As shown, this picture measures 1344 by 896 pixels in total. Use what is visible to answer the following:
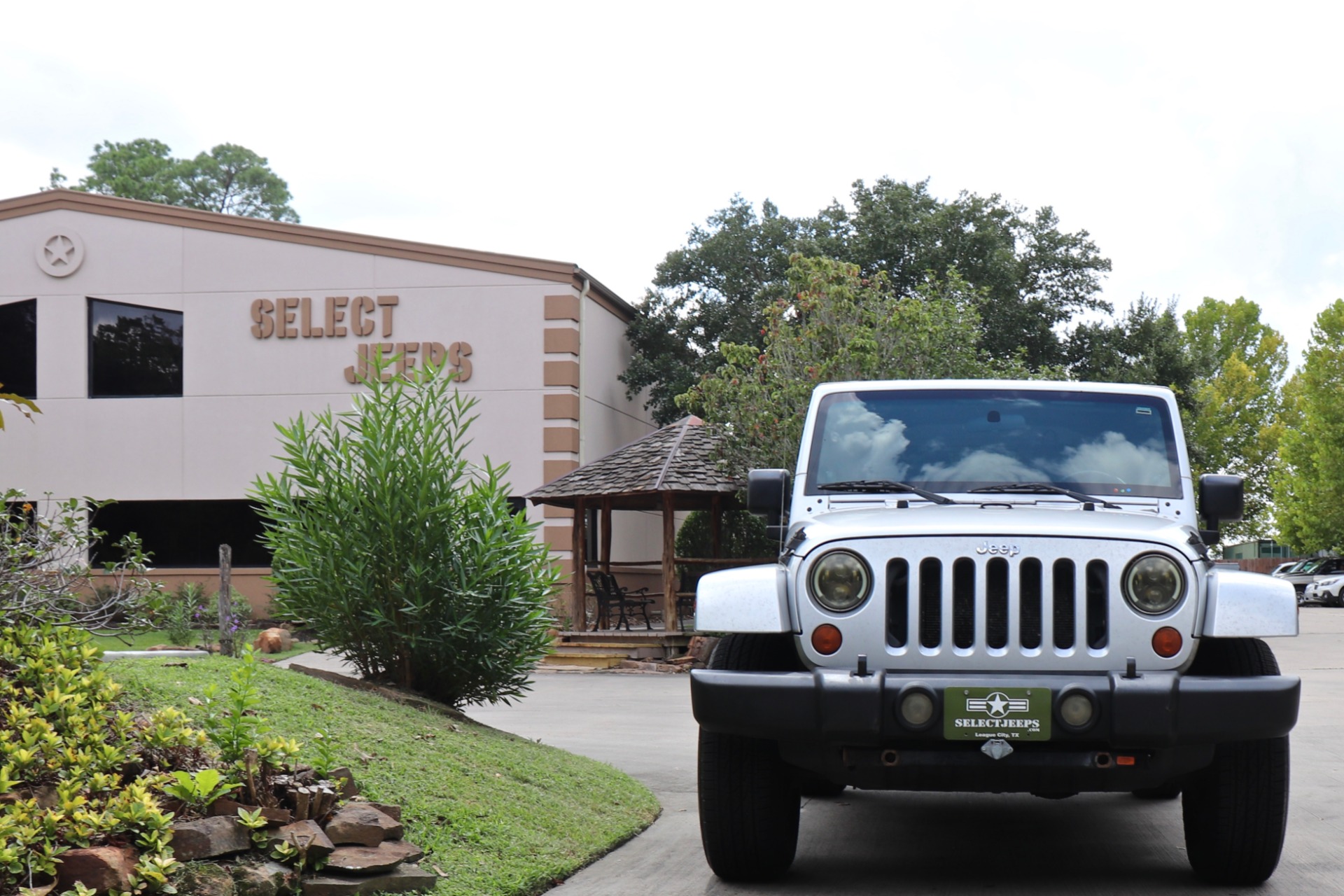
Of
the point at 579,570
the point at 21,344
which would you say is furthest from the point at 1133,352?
the point at 21,344

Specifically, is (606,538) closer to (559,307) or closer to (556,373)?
(556,373)

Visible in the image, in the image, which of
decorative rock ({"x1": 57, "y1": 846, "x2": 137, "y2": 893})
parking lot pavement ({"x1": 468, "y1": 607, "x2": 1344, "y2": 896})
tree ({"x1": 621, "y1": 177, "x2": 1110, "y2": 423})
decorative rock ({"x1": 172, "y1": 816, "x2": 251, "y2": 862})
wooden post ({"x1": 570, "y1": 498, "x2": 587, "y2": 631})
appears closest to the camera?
decorative rock ({"x1": 57, "y1": 846, "x2": 137, "y2": 893})

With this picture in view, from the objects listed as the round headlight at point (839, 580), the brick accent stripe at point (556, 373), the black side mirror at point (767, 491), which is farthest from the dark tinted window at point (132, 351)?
the round headlight at point (839, 580)

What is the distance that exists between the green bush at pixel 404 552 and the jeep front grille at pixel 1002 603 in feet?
12.4

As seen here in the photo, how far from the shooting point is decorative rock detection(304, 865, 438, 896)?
508 centimetres

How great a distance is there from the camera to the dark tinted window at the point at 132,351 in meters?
26.6

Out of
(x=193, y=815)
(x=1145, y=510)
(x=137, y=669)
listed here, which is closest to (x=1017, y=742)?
(x=1145, y=510)

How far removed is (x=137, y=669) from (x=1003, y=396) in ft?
14.8

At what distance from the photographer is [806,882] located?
5.86m

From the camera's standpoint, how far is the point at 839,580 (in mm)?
5434

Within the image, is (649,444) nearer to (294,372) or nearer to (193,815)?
(294,372)

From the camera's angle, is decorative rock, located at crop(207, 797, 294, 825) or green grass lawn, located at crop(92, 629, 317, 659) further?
green grass lawn, located at crop(92, 629, 317, 659)

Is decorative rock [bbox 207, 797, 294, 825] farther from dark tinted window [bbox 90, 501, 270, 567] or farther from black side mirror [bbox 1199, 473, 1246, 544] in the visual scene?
dark tinted window [bbox 90, 501, 270, 567]

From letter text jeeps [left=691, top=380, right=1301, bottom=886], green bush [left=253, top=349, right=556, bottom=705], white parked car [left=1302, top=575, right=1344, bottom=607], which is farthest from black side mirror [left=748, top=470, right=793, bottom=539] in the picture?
white parked car [left=1302, top=575, right=1344, bottom=607]
